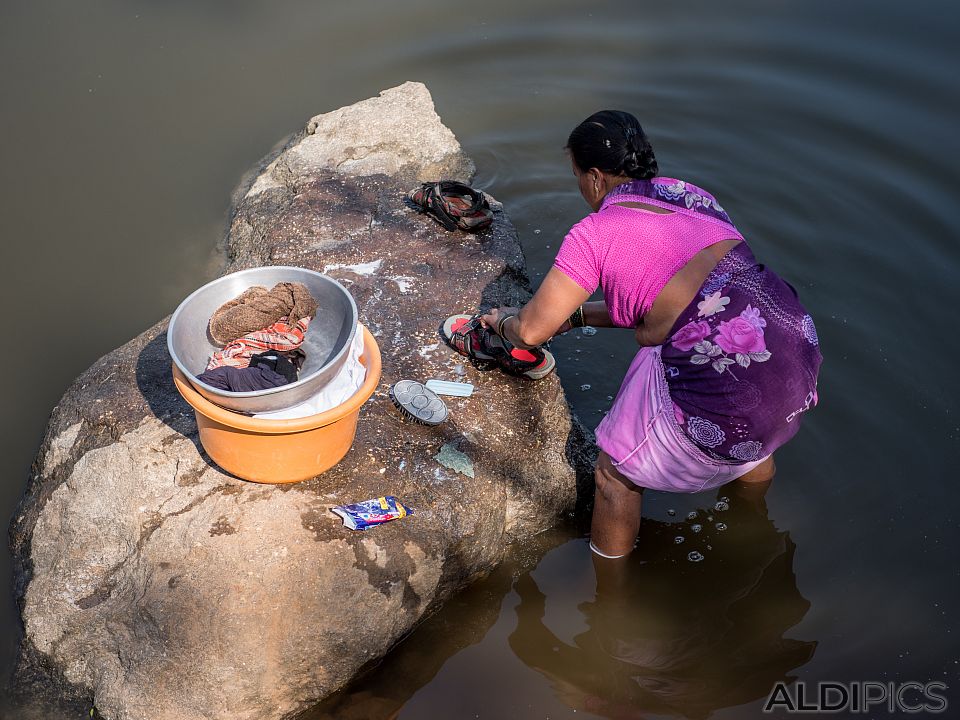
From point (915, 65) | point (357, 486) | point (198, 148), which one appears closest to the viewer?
point (357, 486)

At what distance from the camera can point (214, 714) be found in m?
2.76

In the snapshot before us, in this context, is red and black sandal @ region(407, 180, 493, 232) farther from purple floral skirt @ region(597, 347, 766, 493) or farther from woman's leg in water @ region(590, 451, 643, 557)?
woman's leg in water @ region(590, 451, 643, 557)

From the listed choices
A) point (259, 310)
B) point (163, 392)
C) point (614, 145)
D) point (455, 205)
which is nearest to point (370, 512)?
point (259, 310)

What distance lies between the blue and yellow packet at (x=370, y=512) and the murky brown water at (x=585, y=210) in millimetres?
564

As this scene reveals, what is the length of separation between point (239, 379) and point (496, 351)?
1.24 metres

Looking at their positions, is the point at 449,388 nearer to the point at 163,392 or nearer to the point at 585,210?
the point at 163,392

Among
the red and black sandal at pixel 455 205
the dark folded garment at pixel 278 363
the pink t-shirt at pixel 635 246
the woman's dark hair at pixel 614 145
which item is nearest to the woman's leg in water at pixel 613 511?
the pink t-shirt at pixel 635 246

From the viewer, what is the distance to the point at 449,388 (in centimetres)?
353

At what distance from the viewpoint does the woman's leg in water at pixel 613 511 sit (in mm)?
3170

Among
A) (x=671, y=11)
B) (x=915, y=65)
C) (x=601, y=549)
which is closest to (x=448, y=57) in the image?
(x=671, y=11)

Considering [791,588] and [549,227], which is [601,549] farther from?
Result: [549,227]

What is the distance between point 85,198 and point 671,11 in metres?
4.92

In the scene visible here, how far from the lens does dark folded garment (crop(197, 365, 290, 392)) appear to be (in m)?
2.66

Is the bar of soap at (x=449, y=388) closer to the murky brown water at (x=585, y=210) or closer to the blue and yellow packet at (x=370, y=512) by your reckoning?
the blue and yellow packet at (x=370, y=512)
